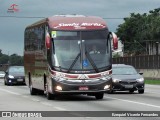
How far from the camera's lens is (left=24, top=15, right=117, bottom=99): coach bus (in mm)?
22203

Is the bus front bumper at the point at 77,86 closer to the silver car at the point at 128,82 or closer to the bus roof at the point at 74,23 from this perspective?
the bus roof at the point at 74,23

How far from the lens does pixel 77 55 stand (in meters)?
22.4

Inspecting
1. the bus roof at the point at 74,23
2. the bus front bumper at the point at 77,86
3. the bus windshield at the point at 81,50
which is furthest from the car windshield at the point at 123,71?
the bus front bumper at the point at 77,86

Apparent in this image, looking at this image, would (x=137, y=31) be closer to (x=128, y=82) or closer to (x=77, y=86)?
(x=128, y=82)

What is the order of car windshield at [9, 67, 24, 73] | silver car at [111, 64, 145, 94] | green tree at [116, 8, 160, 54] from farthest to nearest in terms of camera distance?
green tree at [116, 8, 160, 54] < car windshield at [9, 67, 24, 73] < silver car at [111, 64, 145, 94]

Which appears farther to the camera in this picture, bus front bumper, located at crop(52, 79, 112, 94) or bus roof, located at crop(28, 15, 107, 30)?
bus roof, located at crop(28, 15, 107, 30)

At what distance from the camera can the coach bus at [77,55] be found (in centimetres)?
2220

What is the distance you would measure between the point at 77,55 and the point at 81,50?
0.27 metres

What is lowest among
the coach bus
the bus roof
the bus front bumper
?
the bus front bumper

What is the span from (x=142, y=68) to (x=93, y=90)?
38.4 meters

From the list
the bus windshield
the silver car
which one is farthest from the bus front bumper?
the silver car

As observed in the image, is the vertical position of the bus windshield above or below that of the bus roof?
below

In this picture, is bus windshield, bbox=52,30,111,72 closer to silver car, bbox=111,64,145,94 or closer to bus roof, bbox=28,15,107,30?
bus roof, bbox=28,15,107,30

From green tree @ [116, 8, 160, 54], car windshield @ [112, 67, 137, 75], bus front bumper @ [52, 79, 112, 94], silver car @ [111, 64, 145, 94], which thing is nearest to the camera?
bus front bumper @ [52, 79, 112, 94]
